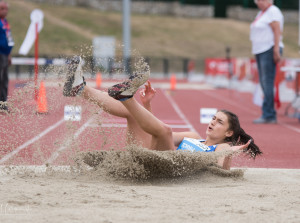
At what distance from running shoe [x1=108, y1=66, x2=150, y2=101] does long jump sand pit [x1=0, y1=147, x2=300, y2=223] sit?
51cm

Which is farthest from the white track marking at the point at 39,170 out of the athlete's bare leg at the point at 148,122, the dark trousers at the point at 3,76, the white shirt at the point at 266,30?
the dark trousers at the point at 3,76

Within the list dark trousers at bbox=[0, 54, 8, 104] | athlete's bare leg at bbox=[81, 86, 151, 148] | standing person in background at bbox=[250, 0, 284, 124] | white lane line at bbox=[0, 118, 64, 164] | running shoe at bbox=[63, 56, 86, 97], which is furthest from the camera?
dark trousers at bbox=[0, 54, 8, 104]

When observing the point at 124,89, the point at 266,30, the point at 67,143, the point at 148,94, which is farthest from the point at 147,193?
the point at 266,30

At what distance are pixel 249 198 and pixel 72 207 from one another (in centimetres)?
141

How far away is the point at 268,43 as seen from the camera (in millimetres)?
11383

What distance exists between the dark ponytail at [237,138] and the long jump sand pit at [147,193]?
0.82ft

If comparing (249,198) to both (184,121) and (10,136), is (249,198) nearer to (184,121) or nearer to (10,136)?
(10,136)

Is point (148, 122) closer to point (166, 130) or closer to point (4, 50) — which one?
point (166, 130)

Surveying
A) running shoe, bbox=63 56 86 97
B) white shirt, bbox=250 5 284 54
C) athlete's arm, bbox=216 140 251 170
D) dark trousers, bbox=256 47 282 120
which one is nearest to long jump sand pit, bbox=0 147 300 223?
athlete's arm, bbox=216 140 251 170

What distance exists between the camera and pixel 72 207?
4.27 m

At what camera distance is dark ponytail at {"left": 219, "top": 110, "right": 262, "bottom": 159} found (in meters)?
6.14

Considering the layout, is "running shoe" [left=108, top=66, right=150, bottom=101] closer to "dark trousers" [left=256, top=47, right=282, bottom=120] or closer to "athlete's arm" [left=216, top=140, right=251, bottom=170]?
"athlete's arm" [left=216, top=140, right=251, bottom=170]

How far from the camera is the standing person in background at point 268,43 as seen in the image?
37.1ft

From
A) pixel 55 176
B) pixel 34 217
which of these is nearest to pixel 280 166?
pixel 55 176
